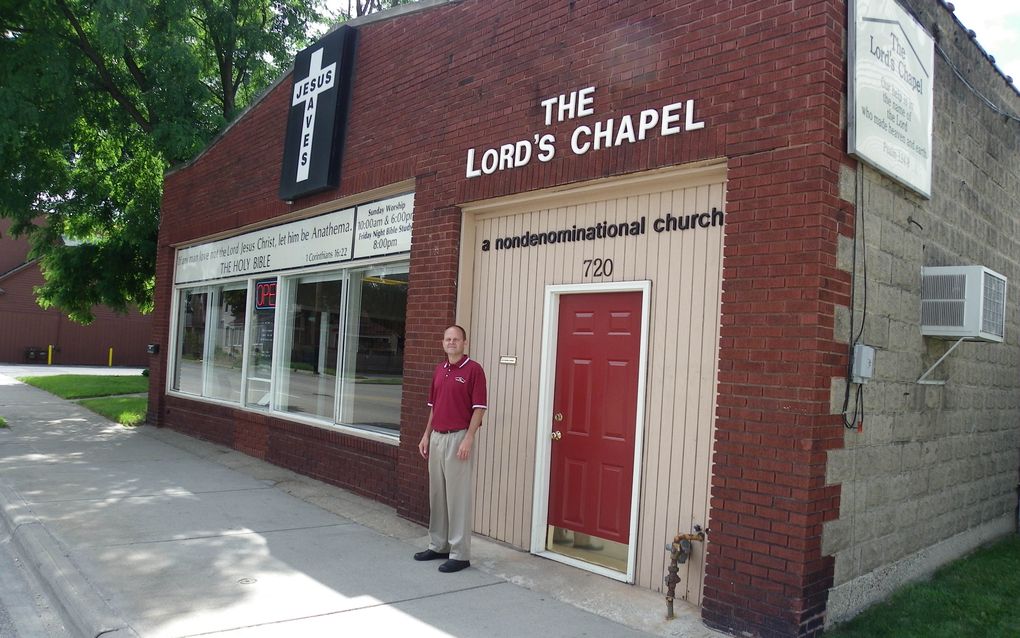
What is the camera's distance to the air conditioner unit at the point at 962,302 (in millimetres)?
5742

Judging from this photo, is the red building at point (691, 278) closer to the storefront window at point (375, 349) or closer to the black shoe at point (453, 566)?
the storefront window at point (375, 349)

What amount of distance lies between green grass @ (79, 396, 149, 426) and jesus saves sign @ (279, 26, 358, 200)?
682cm

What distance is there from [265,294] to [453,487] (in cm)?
592

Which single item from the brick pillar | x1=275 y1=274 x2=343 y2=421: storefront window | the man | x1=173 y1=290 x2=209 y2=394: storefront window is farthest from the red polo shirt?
x1=173 y1=290 x2=209 y2=394: storefront window

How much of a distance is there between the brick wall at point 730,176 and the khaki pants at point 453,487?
4.18 feet

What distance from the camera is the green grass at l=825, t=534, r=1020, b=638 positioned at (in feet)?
16.1

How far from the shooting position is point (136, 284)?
18719mm

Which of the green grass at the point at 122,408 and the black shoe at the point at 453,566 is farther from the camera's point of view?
the green grass at the point at 122,408

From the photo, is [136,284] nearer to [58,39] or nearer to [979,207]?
[58,39]

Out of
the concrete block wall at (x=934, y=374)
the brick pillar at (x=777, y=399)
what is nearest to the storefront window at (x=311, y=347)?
the brick pillar at (x=777, y=399)

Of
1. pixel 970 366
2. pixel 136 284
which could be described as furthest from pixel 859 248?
pixel 136 284

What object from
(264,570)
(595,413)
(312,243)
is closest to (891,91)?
(595,413)

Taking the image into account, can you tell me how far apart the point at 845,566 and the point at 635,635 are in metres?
1.46

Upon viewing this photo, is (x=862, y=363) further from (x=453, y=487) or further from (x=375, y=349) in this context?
(x=375, y=349)
